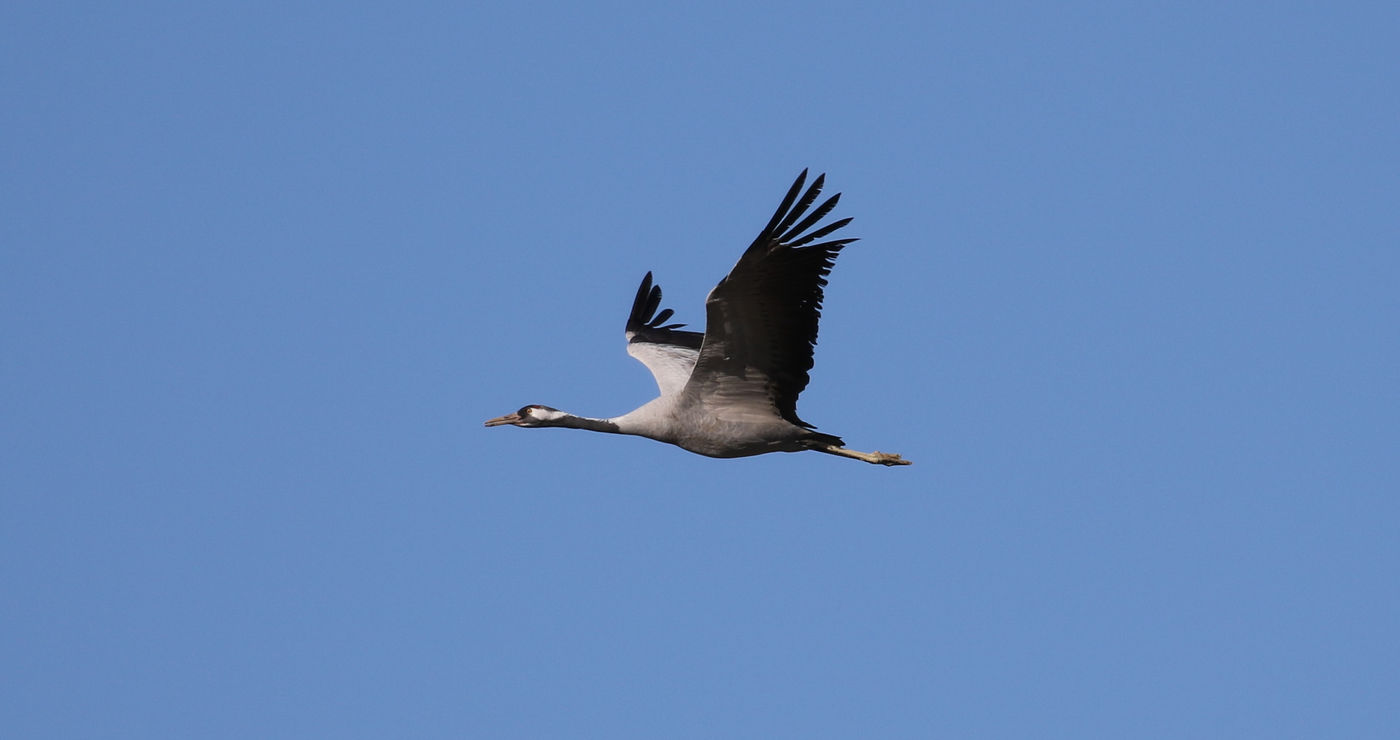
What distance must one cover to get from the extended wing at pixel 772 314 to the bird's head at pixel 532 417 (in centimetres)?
172

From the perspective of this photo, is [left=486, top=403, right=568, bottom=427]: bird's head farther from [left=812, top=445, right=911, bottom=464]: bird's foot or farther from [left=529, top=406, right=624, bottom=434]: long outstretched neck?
[left=812, top=445, right=911, bottom=464]: bird's foot

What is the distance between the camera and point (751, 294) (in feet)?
47.6

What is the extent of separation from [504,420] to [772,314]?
3.77 m

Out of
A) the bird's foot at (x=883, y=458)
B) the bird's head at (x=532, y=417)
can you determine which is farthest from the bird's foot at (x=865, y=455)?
the bird's head at (x=532, y=417)

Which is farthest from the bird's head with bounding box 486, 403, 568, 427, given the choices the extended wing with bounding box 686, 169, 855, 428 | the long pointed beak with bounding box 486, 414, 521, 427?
the extended wing with bounding box 686, 169, 855, 428

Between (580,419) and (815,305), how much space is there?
335 centimetres

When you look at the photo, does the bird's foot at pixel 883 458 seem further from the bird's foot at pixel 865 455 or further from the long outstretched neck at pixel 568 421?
the long outstretched neck at pixel 568 421

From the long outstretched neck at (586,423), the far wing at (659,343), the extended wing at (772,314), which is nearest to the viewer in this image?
the extended wing at (772,314)

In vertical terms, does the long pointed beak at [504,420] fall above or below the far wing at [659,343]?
below

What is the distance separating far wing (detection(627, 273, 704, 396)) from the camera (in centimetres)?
1853

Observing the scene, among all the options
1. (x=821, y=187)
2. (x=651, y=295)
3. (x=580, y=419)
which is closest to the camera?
(x=821, y=187)

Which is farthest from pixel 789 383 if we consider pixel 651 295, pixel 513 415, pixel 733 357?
pixel 651 295

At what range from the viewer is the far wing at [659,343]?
18.5m

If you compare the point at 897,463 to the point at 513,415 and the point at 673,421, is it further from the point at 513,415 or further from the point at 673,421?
the point at 513,415
